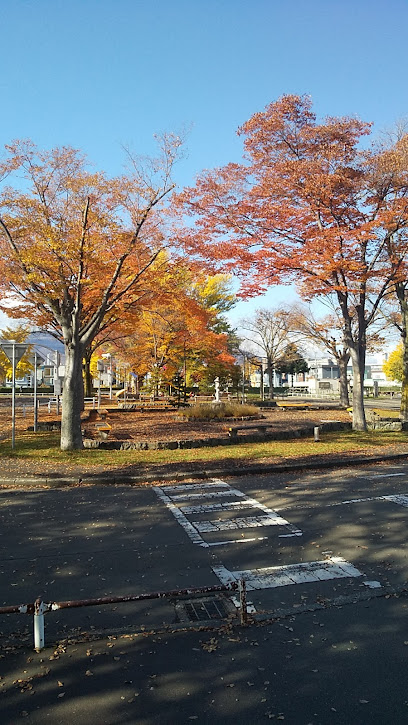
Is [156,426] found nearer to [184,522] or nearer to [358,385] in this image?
[358,385]

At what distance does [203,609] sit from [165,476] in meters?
6.29

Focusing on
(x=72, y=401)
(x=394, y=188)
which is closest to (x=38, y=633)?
(x=72, y=401)

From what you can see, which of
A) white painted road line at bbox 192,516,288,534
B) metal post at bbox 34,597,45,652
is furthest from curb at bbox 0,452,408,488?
metal post at bbox 34,597,45,652

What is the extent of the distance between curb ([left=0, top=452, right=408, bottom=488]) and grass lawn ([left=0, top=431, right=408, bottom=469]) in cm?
87

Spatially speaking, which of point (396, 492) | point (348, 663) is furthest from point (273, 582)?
point (396, 492)

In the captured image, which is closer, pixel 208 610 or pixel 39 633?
pixel 39 633

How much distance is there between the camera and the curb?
10039 millimetres

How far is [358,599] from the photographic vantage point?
14.8 ft

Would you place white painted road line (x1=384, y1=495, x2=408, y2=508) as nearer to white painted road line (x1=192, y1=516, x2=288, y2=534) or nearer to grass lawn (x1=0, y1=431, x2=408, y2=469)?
white painted road line (x1=192, y1=516, x2=288, y2=534)

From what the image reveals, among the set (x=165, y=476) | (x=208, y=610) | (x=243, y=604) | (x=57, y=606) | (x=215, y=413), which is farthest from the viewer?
(x=215, y=413)

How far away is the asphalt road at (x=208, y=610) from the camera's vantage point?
306 cm

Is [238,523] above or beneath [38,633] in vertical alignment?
beneath

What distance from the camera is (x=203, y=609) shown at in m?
4.41

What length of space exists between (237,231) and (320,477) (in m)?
8.76
